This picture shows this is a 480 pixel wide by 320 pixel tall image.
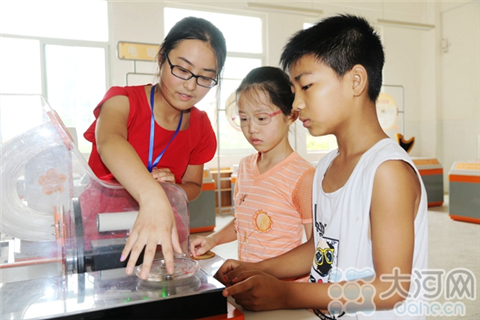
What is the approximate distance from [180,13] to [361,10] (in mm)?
3571

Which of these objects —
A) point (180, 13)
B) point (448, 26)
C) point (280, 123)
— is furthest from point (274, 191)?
point (448, 26)

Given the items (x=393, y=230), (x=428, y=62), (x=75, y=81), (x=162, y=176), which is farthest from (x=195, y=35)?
(x=428, y=62)

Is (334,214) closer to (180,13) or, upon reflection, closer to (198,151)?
(198,151)

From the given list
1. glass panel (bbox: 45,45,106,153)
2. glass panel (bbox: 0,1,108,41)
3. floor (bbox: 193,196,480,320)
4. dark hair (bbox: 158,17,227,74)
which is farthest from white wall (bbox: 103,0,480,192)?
dark hair (bbox: 158,17,227,74)

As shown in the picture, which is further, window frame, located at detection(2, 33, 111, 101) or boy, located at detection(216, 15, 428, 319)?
window frame, located at detection(2, 33, 111, 101)

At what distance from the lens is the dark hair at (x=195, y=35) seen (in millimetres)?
1104

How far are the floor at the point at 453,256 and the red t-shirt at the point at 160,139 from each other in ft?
4.10

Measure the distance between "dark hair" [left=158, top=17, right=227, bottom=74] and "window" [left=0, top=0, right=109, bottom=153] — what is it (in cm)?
451

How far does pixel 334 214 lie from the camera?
868mm

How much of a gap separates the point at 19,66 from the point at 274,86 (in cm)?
482

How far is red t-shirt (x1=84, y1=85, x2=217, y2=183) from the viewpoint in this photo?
1171mm

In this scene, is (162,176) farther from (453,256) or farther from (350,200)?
(453,256)

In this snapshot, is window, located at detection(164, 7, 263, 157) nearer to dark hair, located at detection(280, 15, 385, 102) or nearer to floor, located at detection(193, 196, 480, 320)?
floor, located at detection(193, 196, 480, 320)

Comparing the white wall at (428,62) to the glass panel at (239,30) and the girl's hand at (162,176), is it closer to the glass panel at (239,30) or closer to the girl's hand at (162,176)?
the glass panel at (239,30)
